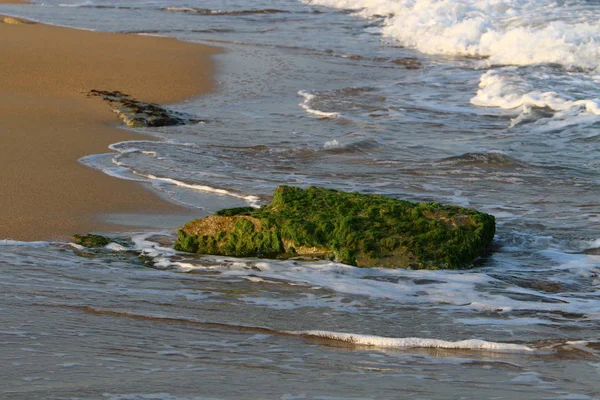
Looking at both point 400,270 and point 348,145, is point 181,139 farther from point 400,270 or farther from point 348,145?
point 400,270

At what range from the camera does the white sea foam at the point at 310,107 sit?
31.1 feet

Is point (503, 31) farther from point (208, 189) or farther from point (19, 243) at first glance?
point (19, 243)

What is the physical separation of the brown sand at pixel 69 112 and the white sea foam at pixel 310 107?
1.30 m

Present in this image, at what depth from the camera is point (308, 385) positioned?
2.96 m

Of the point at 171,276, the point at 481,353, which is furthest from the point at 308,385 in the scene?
the point at 171,276

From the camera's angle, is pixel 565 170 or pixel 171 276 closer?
pixel 171 276

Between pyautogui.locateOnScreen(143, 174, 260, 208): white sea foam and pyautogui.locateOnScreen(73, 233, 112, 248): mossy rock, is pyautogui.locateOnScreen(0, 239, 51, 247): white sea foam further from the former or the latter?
pyautogui.locateOnScreen(143, 174, 260, 208): white sea foam

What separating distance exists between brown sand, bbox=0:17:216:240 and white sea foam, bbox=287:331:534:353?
223 cm

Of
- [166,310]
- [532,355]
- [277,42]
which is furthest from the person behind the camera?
[277,42]

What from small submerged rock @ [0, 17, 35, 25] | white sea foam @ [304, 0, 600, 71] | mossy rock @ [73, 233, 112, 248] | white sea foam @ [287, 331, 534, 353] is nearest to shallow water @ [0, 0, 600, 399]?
white sea foam @ [287, 331, 534, 353]

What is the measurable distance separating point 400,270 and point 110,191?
8.30 feet

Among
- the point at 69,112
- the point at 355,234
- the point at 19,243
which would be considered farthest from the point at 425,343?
the point at 69,112

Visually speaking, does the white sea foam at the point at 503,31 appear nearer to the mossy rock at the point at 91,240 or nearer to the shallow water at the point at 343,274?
the shallow water at the point at 343,274

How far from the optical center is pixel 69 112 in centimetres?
899
